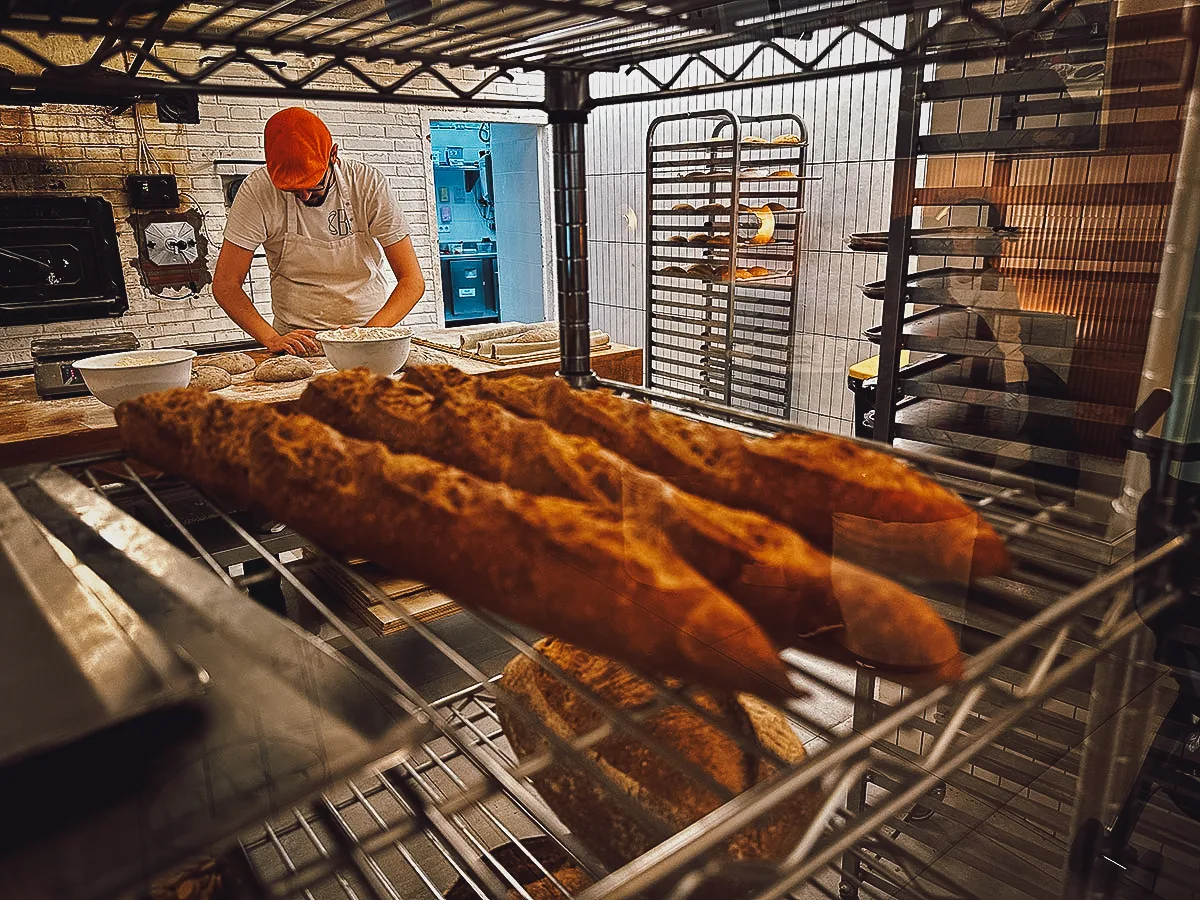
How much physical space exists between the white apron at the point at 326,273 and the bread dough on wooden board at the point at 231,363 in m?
1.40

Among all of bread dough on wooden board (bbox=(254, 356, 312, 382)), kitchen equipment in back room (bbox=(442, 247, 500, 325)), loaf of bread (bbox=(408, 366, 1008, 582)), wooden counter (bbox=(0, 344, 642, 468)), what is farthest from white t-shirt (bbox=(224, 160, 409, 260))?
kitchen equipment in back room (bbox=(442, 247, 500, 325))

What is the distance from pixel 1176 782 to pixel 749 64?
687mm

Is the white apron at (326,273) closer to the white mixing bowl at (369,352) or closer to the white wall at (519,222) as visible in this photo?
the white mixing bowl at (369,352)

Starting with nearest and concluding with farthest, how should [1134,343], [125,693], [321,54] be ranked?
[125,693], [1134,343], [321,54]

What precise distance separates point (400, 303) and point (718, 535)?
60.7 inches

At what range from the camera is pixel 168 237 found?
176 inches

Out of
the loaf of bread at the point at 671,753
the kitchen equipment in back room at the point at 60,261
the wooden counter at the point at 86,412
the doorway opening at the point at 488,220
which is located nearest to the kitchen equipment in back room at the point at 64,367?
the wooden counter at the point at 86,412

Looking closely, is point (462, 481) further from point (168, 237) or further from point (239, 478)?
point (168, 237)

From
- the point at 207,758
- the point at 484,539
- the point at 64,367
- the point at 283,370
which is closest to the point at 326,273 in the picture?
the point at 64,367

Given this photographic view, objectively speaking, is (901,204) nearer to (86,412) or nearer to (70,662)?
(70,662)

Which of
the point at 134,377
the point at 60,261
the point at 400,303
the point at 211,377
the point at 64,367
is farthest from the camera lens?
the point at 60,261

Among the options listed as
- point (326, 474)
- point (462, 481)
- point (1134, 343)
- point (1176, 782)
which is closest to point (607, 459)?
point (462, 481)

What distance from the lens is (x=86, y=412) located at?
0.83 metres

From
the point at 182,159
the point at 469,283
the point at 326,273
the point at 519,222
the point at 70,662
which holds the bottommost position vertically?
the point at 469,283
